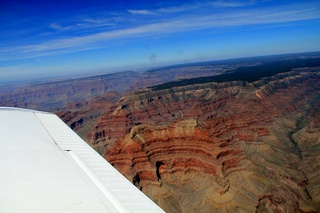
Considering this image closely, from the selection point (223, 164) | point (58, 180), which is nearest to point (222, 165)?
point (223, 164)

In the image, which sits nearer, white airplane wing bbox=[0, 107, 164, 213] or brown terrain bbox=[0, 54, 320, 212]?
white airplane wing bbox=[0, 107, 164, 213]

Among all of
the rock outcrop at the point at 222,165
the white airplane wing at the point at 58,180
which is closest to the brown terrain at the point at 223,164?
the rock outcrop at the point at 222,165

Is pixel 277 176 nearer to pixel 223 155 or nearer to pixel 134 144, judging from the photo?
pixel 223 155

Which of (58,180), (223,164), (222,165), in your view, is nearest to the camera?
(58,180)

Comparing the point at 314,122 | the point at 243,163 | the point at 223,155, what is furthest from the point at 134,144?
the point at 314,122

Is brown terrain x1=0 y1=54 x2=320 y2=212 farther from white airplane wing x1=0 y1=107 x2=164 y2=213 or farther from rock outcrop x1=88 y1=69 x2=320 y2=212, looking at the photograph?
white airplane wing x1=0 y1=107 x2=164 y2=213

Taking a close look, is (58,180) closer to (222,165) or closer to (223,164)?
(222,165)

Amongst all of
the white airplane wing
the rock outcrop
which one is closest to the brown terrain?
the rock outcrop

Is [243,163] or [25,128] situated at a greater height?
[25,128]
